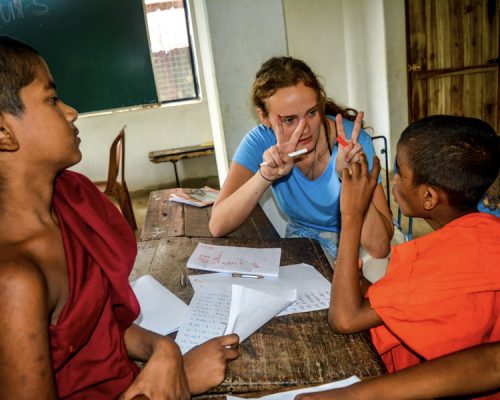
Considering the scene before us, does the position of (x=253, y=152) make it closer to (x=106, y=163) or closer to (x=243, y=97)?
(x=243, y=97)

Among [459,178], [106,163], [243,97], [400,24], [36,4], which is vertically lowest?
[106,163]

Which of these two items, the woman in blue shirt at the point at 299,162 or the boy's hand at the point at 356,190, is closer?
the boy's hand at the point at 356,190

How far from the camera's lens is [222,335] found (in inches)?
37.2

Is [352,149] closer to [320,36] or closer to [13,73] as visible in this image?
[13,73]

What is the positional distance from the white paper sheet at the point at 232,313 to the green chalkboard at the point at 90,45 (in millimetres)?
4590

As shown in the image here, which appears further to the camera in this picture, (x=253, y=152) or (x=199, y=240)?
(x=253, y=152)

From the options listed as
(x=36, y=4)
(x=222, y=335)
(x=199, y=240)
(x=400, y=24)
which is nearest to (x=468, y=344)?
(x=222, y=335)

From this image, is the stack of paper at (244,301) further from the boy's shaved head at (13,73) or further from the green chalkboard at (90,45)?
the green chalkboard at (90,45)

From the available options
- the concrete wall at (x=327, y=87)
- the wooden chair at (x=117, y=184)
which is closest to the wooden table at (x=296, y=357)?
the wooden chair at (x=117, y=184)

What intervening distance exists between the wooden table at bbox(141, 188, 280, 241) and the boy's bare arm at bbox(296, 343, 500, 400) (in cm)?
81

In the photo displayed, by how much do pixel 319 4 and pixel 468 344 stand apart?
15.9ft

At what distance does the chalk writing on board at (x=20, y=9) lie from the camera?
4562 mm

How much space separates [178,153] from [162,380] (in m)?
4.55

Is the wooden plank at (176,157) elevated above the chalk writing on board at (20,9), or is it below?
below
